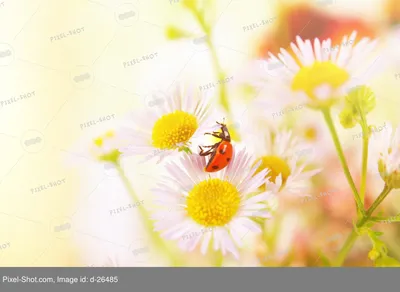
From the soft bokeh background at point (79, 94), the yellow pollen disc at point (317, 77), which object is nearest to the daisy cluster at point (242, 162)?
the yellow pollen disc at point (317, 77)

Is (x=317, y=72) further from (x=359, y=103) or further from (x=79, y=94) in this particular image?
(x=79, y=94)

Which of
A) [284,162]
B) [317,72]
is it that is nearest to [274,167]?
[284,162]

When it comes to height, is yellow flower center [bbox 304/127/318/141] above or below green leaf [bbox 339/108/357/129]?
below

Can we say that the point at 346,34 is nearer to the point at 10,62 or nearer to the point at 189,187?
the point at 189,187

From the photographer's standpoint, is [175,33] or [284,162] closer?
[284,162]

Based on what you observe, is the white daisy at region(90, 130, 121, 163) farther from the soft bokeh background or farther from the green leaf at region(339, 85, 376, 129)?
the green leaf at region(339, 85, 376, 129)

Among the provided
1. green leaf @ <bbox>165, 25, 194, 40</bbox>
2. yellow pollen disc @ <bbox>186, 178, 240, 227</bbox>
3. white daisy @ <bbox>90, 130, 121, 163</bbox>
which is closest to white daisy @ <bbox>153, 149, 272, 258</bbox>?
yellow pollen disc @ <bbox>186, 178, 240, 227</bbox>
